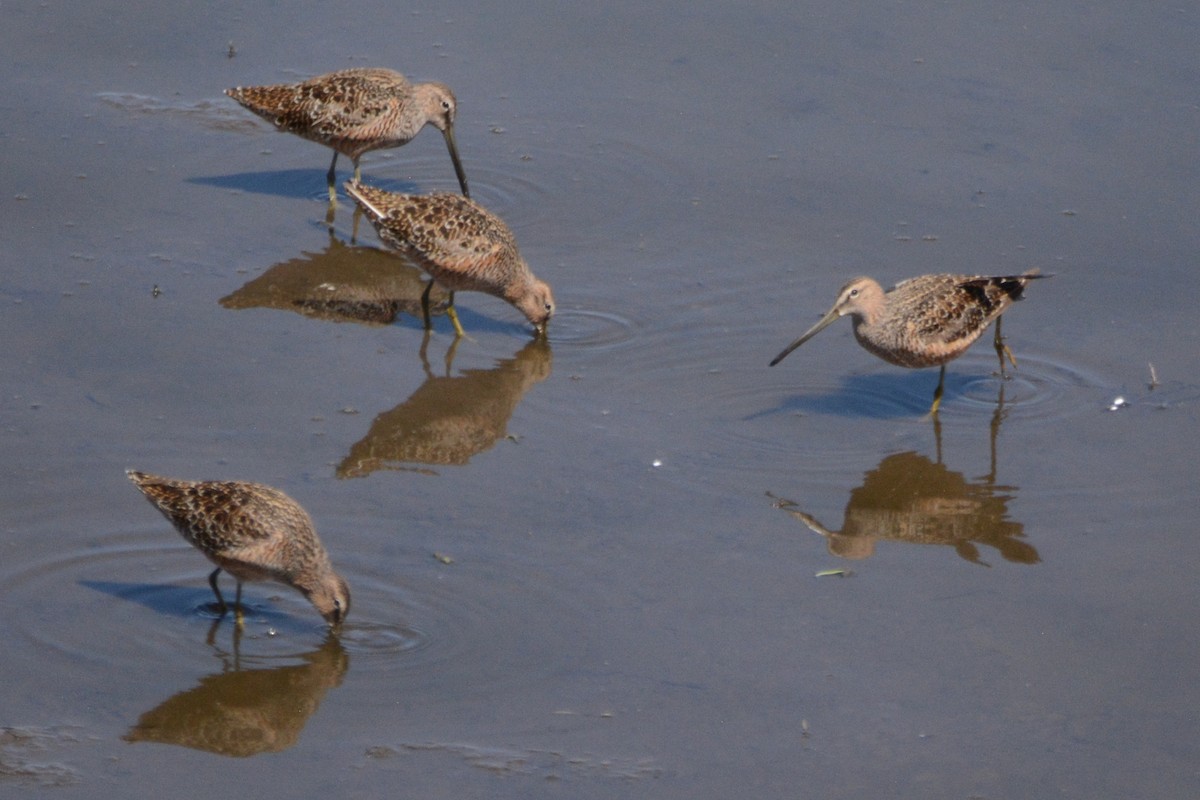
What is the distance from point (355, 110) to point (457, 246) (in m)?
1.75

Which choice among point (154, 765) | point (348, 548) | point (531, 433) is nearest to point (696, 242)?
point (531, 433)

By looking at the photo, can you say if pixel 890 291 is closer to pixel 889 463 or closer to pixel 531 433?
pixel 889 463

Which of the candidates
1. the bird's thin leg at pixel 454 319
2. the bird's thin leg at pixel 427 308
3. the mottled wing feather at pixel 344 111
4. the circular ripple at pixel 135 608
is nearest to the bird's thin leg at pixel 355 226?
the mottled wing feather at pixel 344 111

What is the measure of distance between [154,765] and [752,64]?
23.0ft

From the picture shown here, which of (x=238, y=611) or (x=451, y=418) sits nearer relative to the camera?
(x=238, y=611)

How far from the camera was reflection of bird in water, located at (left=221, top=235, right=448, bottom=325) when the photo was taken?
27.2ft

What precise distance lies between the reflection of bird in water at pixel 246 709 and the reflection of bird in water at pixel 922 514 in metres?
2.04

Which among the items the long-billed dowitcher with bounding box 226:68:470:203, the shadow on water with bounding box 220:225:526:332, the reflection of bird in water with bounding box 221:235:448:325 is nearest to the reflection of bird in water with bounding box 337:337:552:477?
the shadow on water with bounding box 220:225:526:332

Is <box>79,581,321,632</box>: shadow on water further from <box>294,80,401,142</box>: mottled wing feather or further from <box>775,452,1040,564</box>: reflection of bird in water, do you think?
<box>294,80,401,142</box>: mottled wing feather

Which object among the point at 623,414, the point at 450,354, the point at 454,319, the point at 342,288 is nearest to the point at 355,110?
the point at 342,288

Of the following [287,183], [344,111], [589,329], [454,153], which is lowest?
[589,329]

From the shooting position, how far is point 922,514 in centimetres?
683

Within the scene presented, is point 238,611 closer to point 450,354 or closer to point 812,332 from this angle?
point 450,354

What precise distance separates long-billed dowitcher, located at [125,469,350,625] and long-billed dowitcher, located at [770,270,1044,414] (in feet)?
8.73
